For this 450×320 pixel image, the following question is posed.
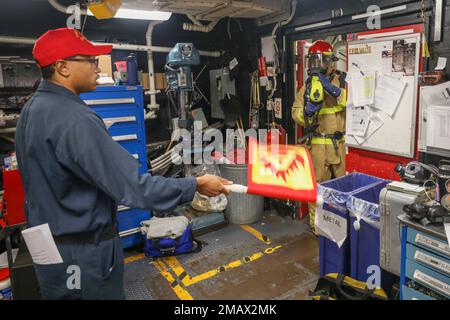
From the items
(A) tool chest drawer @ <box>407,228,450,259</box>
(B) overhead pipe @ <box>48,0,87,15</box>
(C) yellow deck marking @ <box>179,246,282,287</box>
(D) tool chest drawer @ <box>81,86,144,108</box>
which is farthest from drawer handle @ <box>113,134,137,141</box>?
(A) tool chest drawer @ <box>407,228,450,259</box>

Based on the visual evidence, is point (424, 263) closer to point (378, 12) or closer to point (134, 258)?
point (378, 12)

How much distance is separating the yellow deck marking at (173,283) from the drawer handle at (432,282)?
1686 mm

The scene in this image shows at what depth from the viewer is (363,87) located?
3254mm

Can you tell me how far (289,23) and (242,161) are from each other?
68.6 inches

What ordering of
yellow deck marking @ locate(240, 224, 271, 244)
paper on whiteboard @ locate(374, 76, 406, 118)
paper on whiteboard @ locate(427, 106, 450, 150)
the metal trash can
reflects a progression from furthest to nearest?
the metal trash can
yellow deck marking @ locate(240, 224, 271, 244)
paper on whiteboard @ locate(374, 76, 406, 118)
paper on whiteboard @ locate(427, 106, 450, 150)

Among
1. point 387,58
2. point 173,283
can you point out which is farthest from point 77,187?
point 387,58

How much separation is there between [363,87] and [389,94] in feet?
0.88

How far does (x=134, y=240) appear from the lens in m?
3.59

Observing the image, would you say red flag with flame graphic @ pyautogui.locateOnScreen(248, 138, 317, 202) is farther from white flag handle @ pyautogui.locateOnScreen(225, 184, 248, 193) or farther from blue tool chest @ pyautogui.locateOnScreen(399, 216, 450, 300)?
blue tool chest @ pyautogui.locateOnScreen(399, 216, 450, 300)

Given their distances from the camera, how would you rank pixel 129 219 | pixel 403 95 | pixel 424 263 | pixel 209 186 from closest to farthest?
1. pixel 209 186
2. pixel 424 263
3. pixel 403 95
4. pixel 129 219

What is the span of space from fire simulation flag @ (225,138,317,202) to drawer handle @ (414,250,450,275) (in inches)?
32.1

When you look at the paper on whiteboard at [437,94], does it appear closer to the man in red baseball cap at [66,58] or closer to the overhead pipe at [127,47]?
the man in red baseball cap at [66,58]

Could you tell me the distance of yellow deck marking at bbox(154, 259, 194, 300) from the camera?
2818 mm
